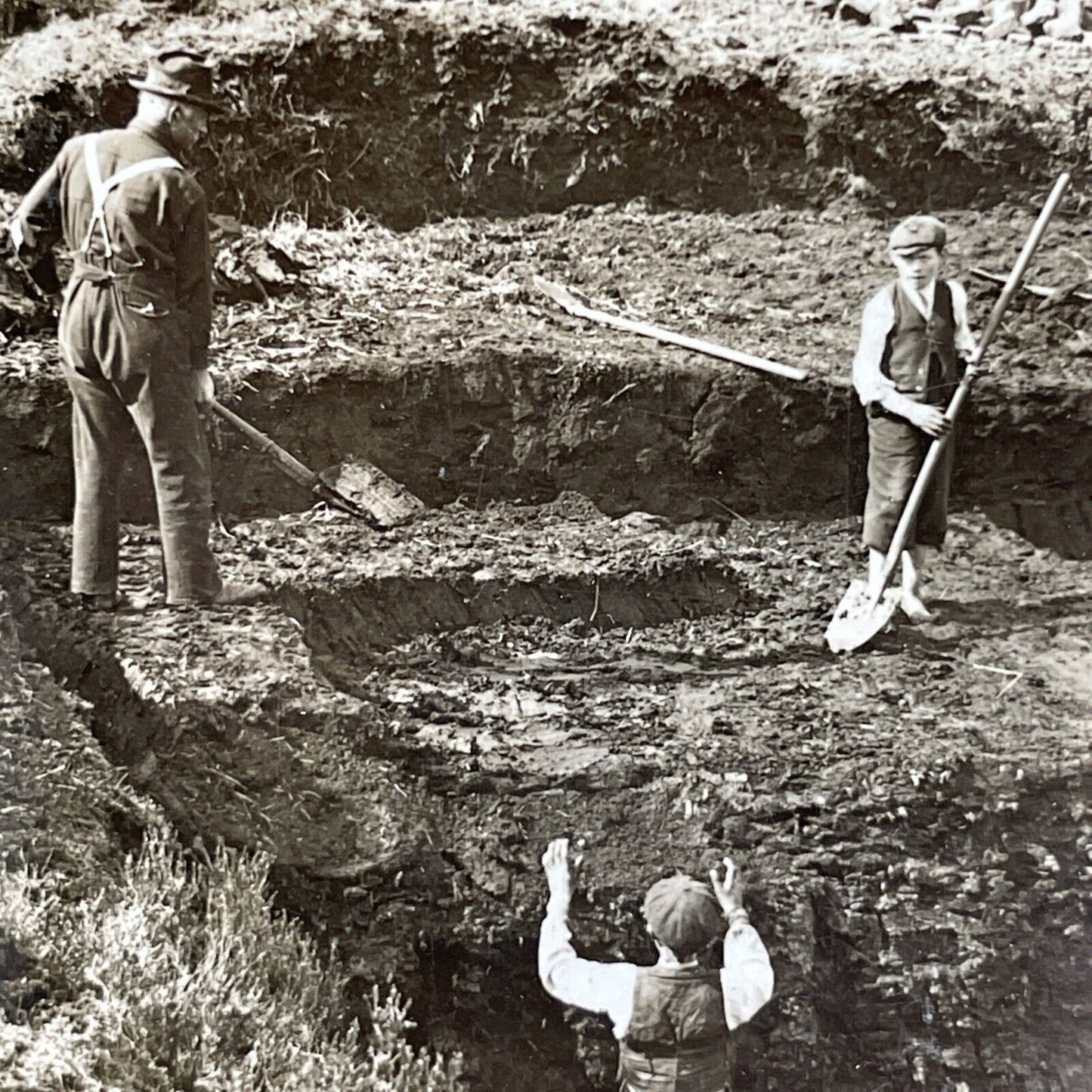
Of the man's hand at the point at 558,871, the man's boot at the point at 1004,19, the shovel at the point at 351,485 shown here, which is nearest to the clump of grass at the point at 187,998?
the man's hand at the point at 558,871

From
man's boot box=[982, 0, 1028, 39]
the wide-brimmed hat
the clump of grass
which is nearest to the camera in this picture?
the clump of grass

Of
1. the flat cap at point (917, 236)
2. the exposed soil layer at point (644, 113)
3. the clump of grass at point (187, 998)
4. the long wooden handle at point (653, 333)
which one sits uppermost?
the exposed soil layer at point (644, 113)

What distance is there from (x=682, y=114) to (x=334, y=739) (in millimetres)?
1614

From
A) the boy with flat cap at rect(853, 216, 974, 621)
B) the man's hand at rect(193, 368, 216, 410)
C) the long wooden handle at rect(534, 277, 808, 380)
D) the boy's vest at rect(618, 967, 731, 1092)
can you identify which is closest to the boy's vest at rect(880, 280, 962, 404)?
the boy with flat cap at rect(853, 216, 974, 621)

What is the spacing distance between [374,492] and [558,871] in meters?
0.93

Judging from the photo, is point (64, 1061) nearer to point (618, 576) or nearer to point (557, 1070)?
point (557, 1070)

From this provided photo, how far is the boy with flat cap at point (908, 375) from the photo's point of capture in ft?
8.71

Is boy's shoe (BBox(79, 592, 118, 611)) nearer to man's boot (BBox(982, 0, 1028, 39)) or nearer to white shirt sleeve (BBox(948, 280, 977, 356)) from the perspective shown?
white shirt sleeve (BBox(948, 280, 977, 356))

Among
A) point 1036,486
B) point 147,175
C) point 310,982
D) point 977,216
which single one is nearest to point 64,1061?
point 310,982

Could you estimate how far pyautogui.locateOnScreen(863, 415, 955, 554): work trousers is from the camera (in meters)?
2.69

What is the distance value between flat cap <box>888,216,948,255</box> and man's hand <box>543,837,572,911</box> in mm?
1525

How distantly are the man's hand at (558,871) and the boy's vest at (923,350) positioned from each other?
1273 millimetres

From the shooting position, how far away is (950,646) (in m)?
2.72

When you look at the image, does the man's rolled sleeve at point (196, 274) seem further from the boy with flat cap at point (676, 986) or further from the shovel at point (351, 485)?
the boy with flat cap at point (676, 986)
